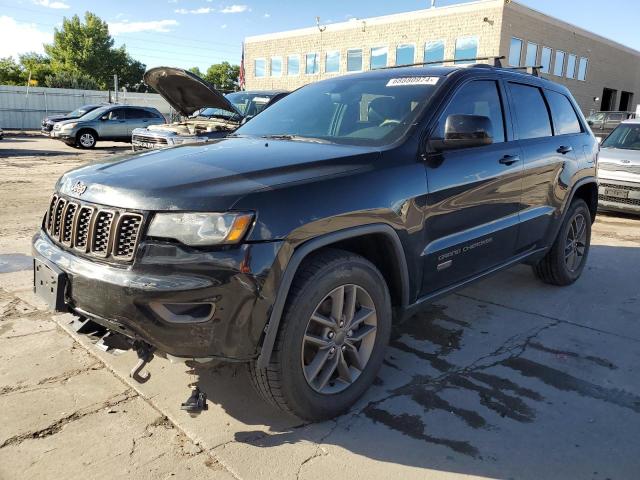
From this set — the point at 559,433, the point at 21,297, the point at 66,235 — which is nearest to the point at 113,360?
the point at 66,235

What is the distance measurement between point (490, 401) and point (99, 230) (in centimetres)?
228

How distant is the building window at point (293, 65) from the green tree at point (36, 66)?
2968 cm

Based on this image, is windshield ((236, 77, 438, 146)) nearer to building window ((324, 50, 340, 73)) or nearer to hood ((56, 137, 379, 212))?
hood ((56, 137, 379, 212))

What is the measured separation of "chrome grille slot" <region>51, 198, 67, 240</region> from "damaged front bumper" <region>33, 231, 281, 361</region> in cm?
61

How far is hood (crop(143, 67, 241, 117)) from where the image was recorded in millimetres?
7867

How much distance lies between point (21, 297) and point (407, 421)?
3.32 metres

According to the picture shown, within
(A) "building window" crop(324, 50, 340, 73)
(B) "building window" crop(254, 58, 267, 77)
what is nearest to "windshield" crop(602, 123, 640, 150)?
(A) "building window" crop(324, 50, 340, 73)

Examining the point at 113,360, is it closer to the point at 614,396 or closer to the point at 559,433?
the point at 559,433

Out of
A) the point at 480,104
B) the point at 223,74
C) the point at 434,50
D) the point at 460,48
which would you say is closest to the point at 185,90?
the point at 480,104

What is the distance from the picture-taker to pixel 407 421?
284 centimetres

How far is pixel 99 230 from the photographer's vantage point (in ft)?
8.18

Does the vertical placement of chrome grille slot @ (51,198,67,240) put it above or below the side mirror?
below

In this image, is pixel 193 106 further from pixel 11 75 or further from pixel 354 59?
pixel 11 75

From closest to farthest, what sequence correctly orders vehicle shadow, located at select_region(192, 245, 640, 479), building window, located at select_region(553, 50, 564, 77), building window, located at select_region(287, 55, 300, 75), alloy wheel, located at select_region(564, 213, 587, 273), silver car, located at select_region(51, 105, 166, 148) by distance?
vehicle shadow, located at select_region(192, 245, 640, 479) → alloy wheel, located at select_region(564, 213, 587, 273) → silver car, located at select_region(51, 105, 166, 148) → building window, located at select_region(553, 50, 564, 77) → building window, located at select_region(287, 55, 300, 75)
